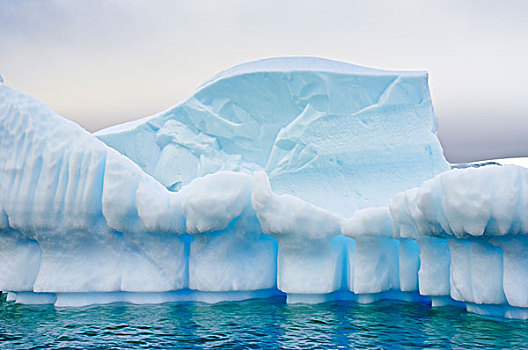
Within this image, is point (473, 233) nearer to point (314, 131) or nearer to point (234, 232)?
point (234, 232)

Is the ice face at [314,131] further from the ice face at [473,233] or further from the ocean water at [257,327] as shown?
the ocean water at [257,327]

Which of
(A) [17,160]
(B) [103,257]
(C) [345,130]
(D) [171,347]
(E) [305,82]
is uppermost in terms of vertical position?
(E) [305,82]

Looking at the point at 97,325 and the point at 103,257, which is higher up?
the point at 103,257

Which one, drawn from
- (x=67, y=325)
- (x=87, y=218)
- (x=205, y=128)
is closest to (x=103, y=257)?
(x=87, y=218)

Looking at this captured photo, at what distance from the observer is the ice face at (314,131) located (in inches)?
395

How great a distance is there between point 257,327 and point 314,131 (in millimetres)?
4555

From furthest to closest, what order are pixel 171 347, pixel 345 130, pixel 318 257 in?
pixel 345 130 → pixel 318 257 → pixel 171 347

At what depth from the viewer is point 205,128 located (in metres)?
11.2

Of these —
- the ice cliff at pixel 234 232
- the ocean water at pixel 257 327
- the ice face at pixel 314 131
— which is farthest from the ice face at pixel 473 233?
the ice face at pixel 314 131

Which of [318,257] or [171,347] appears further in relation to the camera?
[318,257]

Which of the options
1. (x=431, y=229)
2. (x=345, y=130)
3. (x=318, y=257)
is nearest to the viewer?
(x=431, y=229)

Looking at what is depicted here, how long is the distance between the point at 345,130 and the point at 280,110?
4.38ft

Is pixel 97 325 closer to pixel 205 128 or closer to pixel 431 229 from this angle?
pixel 431 229

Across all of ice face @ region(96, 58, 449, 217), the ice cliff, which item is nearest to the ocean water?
the ice cliff
